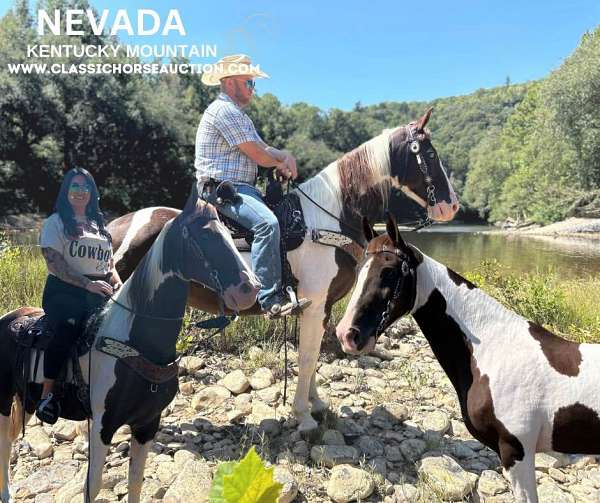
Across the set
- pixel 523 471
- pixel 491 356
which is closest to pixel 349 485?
pixel 523 471

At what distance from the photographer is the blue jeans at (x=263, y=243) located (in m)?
3.48

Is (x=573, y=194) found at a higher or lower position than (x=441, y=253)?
higher

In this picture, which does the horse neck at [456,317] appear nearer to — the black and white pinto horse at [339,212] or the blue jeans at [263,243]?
the blue jeans at [263,243]

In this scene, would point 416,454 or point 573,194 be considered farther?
point 573,194

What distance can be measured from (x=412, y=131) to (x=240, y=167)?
59.9 inches

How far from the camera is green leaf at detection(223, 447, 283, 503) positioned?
80 centimetres

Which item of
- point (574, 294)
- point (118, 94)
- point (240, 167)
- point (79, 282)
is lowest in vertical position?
point (574, 294)

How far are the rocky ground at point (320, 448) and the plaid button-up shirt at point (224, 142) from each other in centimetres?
218

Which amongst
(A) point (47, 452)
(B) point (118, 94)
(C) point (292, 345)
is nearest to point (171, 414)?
(A) point (47, 452)

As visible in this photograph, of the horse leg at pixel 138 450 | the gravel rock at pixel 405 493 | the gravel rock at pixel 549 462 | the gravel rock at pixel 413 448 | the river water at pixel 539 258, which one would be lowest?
the gravel rock at pixel 405 493

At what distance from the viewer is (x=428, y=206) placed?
12.9 feet

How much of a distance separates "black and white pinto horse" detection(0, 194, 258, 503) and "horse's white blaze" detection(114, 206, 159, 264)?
4.84 ft

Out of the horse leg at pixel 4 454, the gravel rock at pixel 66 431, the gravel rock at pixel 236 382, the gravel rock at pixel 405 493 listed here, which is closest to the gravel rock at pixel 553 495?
the gravel rock at pixel 405 493

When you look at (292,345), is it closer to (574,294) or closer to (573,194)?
(574,294)
